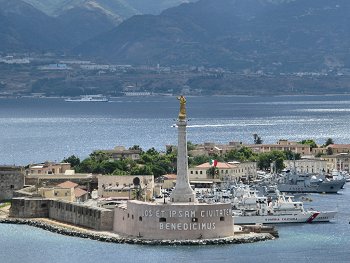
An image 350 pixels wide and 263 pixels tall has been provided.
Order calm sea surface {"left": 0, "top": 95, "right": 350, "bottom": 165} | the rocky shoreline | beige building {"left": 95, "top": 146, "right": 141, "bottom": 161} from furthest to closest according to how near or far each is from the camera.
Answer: calm sea surface {"left": 0, "top": 95, "right": 350, "bottom": 165}, beige building {"left": 95, "top": 146, "right": 141, "bottom": 161}, the rocky shoreline

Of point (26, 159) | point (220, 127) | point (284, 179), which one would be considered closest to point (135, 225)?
point (284, 179)

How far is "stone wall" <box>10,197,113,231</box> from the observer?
48.7 metres

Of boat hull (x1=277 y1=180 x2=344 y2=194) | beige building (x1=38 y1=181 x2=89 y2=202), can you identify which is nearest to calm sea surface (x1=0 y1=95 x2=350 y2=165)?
boat hull (x1=277 y1=180 x2=344 y2=194)

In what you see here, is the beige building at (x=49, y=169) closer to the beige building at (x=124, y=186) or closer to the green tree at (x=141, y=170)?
the green tree at (x=141, y=170)

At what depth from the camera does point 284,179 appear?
70.8 meters

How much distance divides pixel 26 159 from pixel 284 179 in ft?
82.6

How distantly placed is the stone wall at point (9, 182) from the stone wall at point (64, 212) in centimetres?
469

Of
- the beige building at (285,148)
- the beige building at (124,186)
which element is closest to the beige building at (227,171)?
the beige building at (124,186)

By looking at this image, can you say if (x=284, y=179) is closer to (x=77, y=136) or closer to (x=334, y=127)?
(x=77, y=136)

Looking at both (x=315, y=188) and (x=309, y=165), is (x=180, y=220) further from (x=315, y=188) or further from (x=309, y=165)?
(x=309, y=165)

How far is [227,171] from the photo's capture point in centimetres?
7169

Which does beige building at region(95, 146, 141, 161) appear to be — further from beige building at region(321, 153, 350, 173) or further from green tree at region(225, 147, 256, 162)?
beige building at region(321, 153, 350, 173)

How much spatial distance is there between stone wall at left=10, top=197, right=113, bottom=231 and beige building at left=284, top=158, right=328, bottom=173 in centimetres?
2769

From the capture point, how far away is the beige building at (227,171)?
228ft
